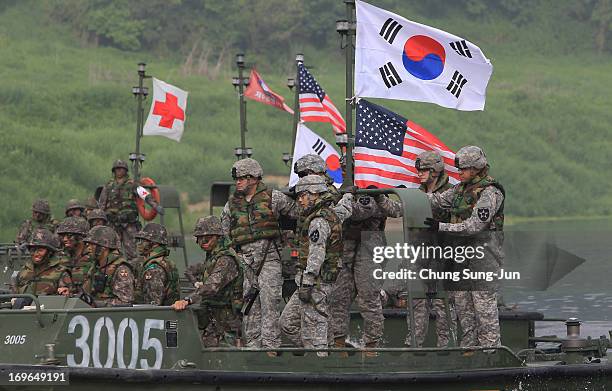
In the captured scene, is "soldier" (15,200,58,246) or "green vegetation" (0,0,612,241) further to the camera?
"green vegetation" (0,0,612,241)

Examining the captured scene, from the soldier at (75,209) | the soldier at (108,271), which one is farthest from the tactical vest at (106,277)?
the soldier at (75,209)

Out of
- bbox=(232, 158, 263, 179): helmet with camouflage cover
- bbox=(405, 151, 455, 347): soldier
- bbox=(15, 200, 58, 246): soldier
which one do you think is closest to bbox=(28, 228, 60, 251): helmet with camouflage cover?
bbox=(232, 158, 263, 179): helmet with camouflage cover

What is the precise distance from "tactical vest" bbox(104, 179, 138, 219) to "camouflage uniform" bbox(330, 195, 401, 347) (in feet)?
24.3

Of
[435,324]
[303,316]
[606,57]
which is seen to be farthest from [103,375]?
[606,57]

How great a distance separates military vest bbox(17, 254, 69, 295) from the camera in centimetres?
1298

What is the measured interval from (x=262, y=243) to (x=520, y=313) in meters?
3.06

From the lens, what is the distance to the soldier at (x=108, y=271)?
1234cm

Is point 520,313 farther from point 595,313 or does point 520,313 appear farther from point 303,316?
point 595,313

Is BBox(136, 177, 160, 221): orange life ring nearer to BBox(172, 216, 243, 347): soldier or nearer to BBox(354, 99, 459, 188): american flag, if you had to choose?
BBox(354, 99, 459, 188): american flag

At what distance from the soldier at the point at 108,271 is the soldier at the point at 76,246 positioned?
3.49 ft

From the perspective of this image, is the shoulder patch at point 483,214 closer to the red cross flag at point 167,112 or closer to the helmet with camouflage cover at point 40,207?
the helmet with camouflage cover at point 40,207

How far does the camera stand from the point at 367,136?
13.3m

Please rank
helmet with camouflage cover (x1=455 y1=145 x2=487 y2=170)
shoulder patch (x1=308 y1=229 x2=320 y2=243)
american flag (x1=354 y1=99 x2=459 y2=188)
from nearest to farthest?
shoulder patch (x1=308 y1=229 x2=320 y2=243) < helmet with camouflage cover (x1=455 y1=145 x2=487 y2=170) < american flag (x1=354 y1=99 x2=459 y2=188)

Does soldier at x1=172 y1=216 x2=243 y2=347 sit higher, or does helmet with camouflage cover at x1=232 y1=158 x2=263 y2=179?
helmet with camouflage cover at x1=232 y1=158 x2=263 y2=179
